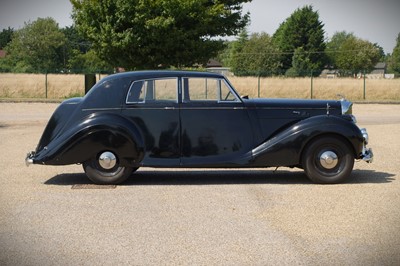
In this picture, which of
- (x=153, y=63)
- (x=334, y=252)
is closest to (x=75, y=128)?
Answer: (x=334, y=252)

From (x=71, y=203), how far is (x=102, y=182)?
116 cm

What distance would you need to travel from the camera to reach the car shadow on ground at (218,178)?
829 centimetres

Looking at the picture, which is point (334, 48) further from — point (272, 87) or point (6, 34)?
point (6, 34)

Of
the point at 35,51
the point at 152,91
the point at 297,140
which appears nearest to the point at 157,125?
the point at 152,91

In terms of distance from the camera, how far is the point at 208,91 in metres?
8.20

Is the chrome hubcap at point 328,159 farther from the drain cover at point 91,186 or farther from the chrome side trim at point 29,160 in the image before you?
the chrome side trim at point 29,160

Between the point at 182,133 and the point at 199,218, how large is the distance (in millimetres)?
2186

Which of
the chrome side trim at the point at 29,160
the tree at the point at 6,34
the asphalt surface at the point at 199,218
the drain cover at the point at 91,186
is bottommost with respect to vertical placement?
the asphalt surface at the point at 199,218

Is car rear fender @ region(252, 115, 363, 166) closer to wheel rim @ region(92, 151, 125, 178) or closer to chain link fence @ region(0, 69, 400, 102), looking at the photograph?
wheel rim @ region(92, 151, 125, 178)

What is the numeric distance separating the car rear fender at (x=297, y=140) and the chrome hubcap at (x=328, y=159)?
0.28 meters

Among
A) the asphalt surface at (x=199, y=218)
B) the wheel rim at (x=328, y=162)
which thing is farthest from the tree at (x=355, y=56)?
the asphalt surface at (x=199, y=218)

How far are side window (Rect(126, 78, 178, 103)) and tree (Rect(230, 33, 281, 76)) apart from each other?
2334 inches

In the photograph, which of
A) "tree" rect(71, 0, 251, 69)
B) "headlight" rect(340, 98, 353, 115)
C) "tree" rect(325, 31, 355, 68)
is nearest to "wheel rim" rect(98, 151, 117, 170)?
"headlight" rect(340, 98, 353, 115)

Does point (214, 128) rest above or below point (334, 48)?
below
